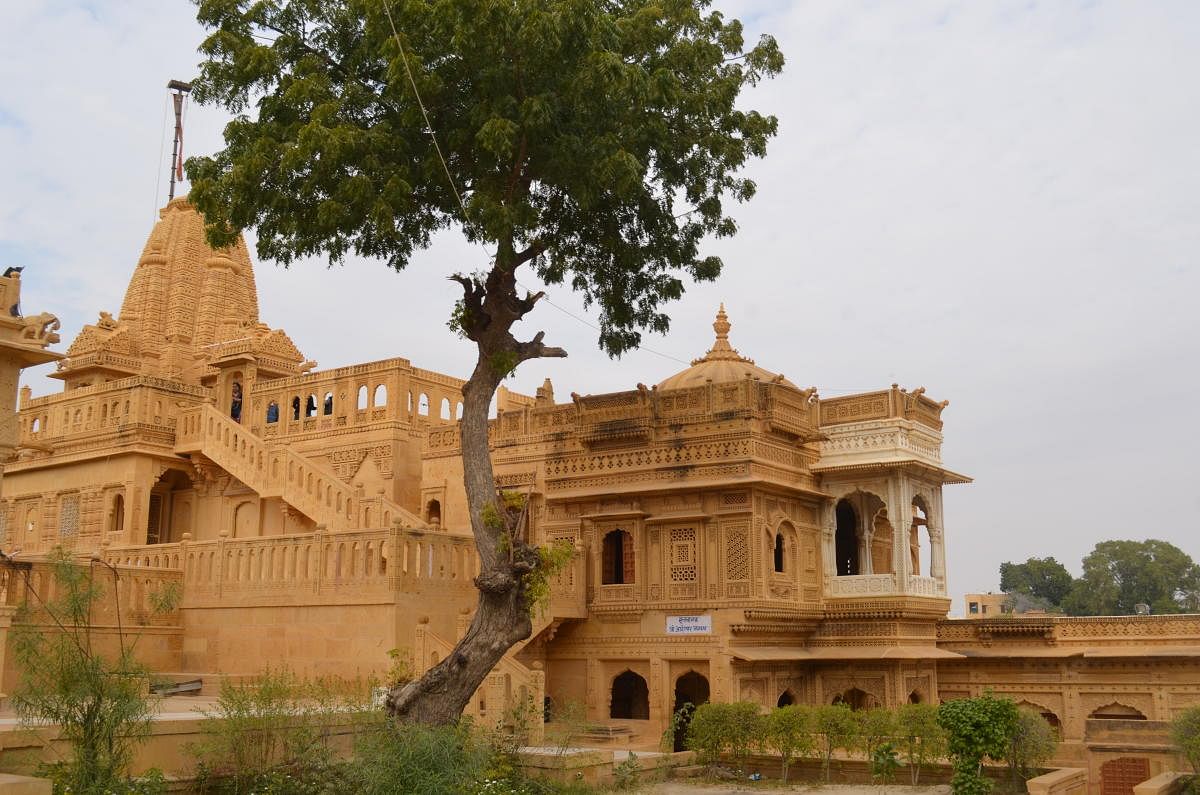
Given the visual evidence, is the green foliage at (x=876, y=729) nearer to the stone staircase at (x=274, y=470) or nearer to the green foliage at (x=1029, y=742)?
the green foliage at (x=1029, y=742)

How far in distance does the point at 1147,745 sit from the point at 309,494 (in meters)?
16.8

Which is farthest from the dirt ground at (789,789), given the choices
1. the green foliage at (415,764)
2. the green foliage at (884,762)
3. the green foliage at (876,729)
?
the green foliage at (415,764)

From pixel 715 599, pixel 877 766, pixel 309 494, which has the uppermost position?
pixel 309 494

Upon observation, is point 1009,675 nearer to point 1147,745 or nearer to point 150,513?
point 1147,745

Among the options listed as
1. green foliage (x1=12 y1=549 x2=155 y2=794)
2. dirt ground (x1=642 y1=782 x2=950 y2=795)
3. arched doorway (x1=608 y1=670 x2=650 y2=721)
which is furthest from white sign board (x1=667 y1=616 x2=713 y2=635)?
green foliage (x1=12 y1=549 x2=155 y2=794)

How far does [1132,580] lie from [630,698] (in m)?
59.6

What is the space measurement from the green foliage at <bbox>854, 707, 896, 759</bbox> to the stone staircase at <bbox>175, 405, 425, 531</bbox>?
355 inches

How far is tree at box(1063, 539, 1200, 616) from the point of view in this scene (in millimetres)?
72688

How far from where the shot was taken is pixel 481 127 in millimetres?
17125

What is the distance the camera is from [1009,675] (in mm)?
25453

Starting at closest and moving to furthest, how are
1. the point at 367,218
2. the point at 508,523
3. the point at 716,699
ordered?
the point at 508,523 → the point at 367,218 → the point at 716,699

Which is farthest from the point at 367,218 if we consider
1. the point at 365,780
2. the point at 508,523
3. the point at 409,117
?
the point at 365,780

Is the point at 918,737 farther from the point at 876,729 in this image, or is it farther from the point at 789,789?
the point at 789,789

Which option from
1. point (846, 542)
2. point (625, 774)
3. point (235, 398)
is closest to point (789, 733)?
point (625, 774)
